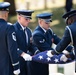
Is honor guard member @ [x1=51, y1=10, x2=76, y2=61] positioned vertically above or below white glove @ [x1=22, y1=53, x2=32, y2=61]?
above

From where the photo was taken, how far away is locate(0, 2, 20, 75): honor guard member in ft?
16.4

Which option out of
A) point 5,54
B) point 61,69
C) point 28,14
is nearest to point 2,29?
point 5,54

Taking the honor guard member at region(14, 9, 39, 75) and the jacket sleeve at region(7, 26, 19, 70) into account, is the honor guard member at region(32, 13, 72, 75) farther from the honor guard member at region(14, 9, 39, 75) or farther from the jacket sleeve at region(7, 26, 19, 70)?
the jacket sleeve at region(7, 26, 19, 70)

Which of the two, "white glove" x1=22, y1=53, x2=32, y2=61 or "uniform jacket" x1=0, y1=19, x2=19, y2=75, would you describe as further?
"white glove" x1=22, y1=53, x2=32, y2=61

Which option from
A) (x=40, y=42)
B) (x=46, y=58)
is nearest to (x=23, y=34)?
(x=40, y=42)

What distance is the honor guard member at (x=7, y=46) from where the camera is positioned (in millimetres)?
5012

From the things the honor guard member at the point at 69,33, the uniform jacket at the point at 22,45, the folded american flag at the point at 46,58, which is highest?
the honor guard member at the point at 69,33

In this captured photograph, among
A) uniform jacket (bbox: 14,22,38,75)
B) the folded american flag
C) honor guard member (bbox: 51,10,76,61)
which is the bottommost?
the folded american flag

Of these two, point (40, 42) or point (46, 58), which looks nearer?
point (46, 58)

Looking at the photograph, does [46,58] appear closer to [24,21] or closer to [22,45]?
[22,45]

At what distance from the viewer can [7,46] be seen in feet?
16.7

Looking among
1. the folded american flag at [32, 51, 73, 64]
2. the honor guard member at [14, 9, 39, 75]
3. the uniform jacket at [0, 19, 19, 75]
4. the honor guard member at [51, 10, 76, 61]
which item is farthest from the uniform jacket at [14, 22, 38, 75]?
the honor guard member at [51, 10, 76, 61]

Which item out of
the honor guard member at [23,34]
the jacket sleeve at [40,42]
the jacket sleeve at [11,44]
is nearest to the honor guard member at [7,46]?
the jacket sleeve at [11,44]

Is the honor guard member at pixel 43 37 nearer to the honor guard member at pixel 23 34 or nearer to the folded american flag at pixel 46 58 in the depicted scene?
the honor guard member at pixel 23 34
